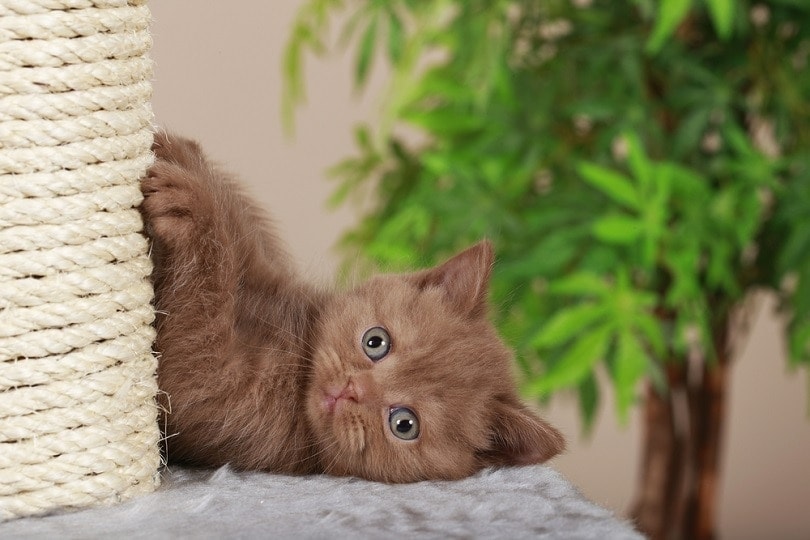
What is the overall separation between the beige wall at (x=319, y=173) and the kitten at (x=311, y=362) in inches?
55.6

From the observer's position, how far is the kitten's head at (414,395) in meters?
1.17

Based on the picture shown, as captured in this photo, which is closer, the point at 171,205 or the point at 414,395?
the point at 171,205

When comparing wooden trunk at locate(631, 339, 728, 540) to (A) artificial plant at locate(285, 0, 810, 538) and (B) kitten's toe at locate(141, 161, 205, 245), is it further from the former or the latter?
(B) kitten's toe at locate(141, 161, 205, 245)

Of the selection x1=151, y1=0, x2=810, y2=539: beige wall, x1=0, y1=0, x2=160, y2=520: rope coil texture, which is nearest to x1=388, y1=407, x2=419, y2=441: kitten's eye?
x1=0, y1=0, x2=160, y2=520: rope coil texture

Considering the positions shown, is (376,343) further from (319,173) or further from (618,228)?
(319,173)

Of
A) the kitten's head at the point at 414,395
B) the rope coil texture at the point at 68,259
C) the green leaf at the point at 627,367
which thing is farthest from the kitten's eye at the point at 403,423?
the green leaf at the point at 627,367

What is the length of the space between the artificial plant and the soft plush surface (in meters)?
0.62

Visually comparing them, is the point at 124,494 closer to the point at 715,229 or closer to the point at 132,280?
the point at 132,280

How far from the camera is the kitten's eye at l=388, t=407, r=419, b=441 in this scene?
1173mm

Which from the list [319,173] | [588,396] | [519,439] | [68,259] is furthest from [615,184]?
[319,173]

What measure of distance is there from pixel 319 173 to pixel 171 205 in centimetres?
195

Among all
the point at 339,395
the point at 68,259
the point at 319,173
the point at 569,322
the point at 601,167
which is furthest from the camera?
the point at 319,173

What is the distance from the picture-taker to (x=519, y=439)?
3.92 ft

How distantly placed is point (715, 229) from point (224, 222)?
1.09m
